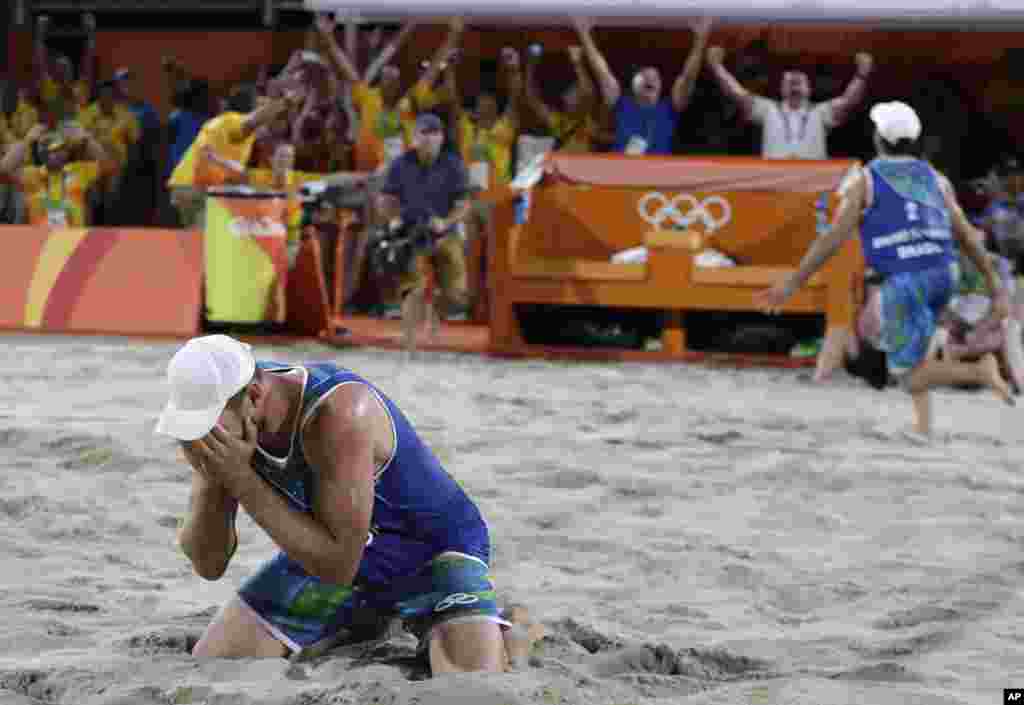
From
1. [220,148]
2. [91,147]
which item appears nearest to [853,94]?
[220,148]

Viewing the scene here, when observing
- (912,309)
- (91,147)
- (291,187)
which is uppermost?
(912,309)

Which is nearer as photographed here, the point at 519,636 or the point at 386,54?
the point at 519,636

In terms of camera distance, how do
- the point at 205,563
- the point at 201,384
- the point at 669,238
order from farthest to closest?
the point at 669,238, the point at 205,563, the point at 201,384

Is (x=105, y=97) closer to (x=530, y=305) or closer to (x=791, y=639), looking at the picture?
(x=530, y=305)

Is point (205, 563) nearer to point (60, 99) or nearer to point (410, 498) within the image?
point (410, 498)


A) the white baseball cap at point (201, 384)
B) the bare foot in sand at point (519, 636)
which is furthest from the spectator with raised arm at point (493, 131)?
the white baseball cap at point (201, 384)

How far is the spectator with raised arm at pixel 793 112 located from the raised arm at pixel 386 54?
2910 millimetres

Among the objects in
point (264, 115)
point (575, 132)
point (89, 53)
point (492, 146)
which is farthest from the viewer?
point (89, 53)

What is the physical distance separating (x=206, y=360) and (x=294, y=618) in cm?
97

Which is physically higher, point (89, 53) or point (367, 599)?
Answer: point (89, 53)

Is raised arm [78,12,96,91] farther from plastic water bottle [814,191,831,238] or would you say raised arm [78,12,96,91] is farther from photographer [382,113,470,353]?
plastic water bottle [814,191,831,238]

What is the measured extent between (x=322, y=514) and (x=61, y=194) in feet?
35.4

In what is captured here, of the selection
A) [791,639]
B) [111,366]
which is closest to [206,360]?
[791,639]

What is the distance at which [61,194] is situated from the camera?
44.7 ft
